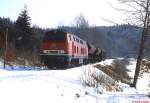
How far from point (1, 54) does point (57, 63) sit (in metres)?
11.4

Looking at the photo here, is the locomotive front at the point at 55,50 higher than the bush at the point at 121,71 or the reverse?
higher

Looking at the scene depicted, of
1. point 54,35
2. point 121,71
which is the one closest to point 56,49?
point 54,35

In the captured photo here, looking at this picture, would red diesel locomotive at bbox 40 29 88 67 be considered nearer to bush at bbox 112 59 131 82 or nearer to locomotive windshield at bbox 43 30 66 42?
locomotive windshield at bbox 43 30 66 42

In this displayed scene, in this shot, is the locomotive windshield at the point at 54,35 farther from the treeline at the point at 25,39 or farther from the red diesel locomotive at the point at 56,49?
the treeline at the point at 25,39

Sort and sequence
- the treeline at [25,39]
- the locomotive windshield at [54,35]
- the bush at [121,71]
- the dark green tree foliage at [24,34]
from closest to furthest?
the treeline at [25,39] → the locomotive windshield at [54,35] → the bush at [121,71] → the dark green tree foliage at [24,34]

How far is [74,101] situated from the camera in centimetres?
1151

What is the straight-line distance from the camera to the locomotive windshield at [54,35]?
2577cm

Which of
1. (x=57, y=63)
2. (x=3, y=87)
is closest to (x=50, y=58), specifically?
(x=57, y=63)

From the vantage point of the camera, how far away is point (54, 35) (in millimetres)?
26031

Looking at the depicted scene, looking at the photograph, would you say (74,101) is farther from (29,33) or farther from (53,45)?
(29,33)

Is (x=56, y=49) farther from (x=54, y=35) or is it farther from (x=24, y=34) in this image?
(x=24, y=34)

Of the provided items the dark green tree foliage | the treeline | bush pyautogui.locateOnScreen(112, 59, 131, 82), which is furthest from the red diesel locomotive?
the dark green tree foliage

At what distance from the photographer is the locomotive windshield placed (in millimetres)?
25766

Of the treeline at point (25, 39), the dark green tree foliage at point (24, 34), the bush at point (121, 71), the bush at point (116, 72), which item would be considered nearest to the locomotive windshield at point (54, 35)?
the treeline at point (25, 39)
